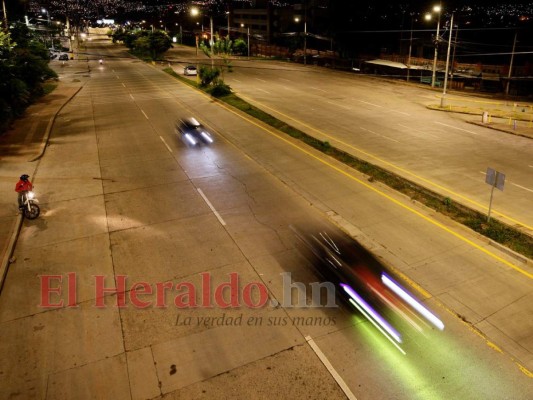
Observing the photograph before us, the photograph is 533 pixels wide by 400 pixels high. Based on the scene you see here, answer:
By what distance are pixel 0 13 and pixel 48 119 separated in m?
40.8

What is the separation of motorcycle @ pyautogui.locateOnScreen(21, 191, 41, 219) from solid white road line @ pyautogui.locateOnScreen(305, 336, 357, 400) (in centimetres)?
1062

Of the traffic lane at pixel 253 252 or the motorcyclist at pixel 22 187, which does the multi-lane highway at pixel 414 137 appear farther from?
the motorcyclist at pixel 22 187

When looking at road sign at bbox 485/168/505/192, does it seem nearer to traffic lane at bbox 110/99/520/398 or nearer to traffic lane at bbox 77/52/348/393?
traffic lane at bbox 110/99/520/398

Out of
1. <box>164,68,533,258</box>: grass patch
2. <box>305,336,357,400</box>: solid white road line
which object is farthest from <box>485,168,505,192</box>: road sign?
<box>305,336,357,400</box>: solid white road line

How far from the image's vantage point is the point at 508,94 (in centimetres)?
4491

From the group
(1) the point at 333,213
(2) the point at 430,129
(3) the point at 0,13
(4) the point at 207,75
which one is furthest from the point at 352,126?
(3) the point at 0,13

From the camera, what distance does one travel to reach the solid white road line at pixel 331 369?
7.15 m

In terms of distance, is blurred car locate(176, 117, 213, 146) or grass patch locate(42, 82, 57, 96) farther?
grass patch locate(42, 82, 57, 96)

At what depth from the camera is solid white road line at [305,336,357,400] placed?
23.4 feet

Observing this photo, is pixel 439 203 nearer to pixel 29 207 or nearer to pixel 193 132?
pixel 29 207

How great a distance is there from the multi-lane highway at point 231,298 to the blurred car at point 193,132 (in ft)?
16.2

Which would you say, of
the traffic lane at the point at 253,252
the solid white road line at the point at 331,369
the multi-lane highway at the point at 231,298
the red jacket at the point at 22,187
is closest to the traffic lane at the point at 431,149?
the multi-lane highway at the point at 231,298

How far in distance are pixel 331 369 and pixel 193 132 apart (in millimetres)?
20616

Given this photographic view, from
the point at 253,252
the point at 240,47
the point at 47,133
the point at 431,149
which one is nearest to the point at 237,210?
the point at 253,252
